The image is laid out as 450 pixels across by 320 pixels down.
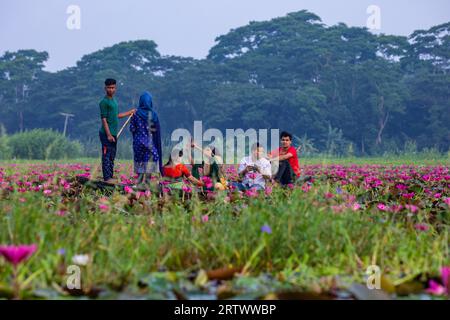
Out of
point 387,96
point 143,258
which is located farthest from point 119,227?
point 387,96

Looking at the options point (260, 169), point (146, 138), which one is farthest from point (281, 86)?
point (260, 169)

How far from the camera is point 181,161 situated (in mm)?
8406

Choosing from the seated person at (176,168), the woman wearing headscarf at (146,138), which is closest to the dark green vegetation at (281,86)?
the woman wearing headscarf at (146,138)

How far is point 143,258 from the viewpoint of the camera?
12.1 feet

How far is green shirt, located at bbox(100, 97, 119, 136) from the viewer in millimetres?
9758

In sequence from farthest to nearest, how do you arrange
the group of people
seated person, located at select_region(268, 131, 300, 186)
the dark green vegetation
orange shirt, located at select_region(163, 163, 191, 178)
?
1. the dark green vegetation
2. seated person, located at select_region(268, 131, 300, 186)
3. orange shirt, located at select_region(163, 163, 191, 178)
4. the group of people

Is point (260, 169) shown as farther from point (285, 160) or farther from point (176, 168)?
point (176, 168)

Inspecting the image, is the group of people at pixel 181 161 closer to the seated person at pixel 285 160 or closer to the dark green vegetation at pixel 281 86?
the seated person at pixel 285 160

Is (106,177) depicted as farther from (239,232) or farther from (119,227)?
(239,232)

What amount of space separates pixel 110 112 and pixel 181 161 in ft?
6.12

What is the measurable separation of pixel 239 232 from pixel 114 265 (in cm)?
79

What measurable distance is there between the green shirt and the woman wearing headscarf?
0.25 metres

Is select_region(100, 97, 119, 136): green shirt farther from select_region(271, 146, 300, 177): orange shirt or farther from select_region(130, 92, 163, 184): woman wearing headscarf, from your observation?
select_region(271, 146, 300, 177): orange shirt

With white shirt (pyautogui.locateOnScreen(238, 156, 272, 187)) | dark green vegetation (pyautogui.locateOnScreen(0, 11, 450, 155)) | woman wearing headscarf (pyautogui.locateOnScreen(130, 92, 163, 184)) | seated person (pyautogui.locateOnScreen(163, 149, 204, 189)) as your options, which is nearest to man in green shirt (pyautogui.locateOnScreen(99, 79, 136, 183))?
woman wearing headscarf (pyautogui.locateOnScreen(130, 92, 163, 184))
